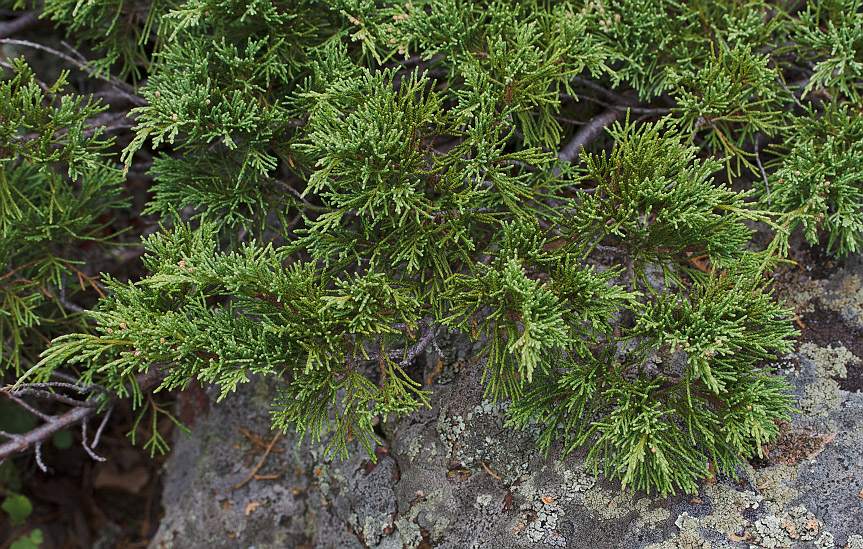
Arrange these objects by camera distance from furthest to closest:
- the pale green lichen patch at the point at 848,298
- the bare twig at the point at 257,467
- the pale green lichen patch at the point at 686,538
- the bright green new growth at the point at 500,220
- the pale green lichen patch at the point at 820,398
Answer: the bare twig at the point at 257,467 < the pale green lichen patch at the point at 848,298 < the pale green lichen patch at the point at 820,398 < the pale green lichen patch at the point at 686,538 < the bright green new growth at the point at 500,220

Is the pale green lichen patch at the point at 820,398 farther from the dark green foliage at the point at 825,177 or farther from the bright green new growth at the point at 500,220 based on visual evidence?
the dark green foliage at the point at 825,177

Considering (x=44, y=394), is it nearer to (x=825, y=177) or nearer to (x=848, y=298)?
(x=825, y=177)

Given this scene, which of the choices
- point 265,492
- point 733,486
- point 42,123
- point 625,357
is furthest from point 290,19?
point 733,486

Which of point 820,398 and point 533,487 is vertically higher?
point 820,398

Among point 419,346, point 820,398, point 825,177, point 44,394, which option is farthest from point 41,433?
point 825,177

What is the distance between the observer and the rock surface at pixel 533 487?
1.71 metres

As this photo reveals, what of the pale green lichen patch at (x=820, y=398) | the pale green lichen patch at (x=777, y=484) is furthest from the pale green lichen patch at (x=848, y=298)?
the pale green lichen patch at (x=777, y=484)

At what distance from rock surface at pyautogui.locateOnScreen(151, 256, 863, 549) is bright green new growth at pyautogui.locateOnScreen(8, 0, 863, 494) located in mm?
122

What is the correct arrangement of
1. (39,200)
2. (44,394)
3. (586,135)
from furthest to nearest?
(39,200) → (586,135) → (44,394)

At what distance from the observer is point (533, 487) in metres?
1.88

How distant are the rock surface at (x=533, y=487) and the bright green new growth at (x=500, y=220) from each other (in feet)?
0.40

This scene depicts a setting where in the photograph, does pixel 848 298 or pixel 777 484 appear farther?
pixel 848 298

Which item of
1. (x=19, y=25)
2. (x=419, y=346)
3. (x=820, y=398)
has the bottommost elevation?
(x=820, y=398)

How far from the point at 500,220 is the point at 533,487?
901mm
